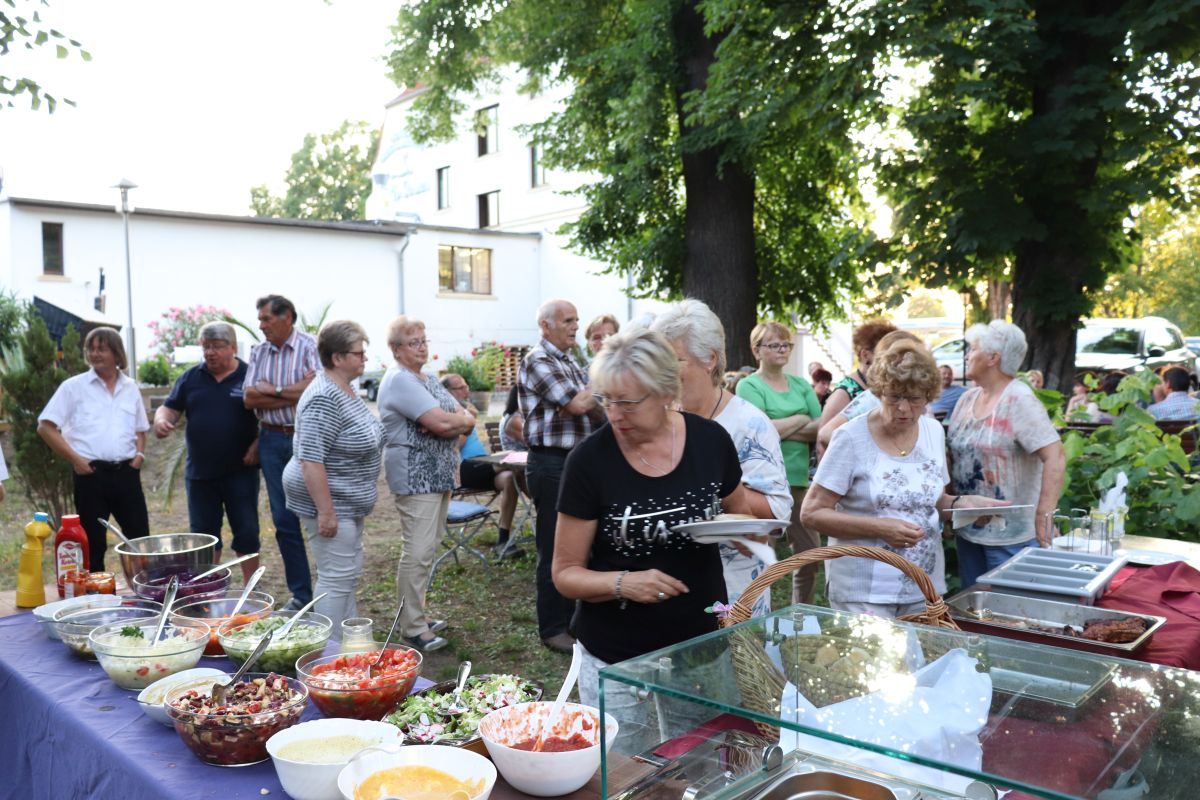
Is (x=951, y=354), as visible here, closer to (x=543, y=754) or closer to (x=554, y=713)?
(x=554, y=713)

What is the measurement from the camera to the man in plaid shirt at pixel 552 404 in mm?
4797

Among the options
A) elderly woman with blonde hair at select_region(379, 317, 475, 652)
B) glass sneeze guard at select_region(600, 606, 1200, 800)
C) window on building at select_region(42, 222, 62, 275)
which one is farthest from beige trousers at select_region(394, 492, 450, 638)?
window on building at select_region(42, 222, 62, 275)

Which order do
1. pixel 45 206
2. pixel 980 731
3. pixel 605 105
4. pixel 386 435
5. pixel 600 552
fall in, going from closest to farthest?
pixel 980 731 → pixel 600 552 → pixel 386 435 → pixel 605 105 → pixel 45 206

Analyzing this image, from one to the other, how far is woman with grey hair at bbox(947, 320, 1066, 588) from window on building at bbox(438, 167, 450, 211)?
3110cm

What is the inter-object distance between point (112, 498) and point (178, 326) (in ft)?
54.1

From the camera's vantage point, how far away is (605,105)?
10.9 metres

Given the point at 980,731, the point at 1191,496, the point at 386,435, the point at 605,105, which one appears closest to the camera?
the point at 980,731

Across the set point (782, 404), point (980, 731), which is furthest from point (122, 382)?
point (980, 731)

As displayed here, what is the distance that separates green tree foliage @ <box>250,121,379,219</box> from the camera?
50.3 metres

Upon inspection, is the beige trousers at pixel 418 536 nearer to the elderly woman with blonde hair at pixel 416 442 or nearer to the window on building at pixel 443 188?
the elderly woman with blonde hair at pixel 416 442

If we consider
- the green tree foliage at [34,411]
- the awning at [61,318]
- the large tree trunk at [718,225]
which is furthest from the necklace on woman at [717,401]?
the awning at [61,318]

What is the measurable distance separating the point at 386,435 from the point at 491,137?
27.6 meters

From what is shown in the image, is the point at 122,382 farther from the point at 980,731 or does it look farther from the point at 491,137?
the point at 491,137

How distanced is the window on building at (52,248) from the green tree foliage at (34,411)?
14017 mm
